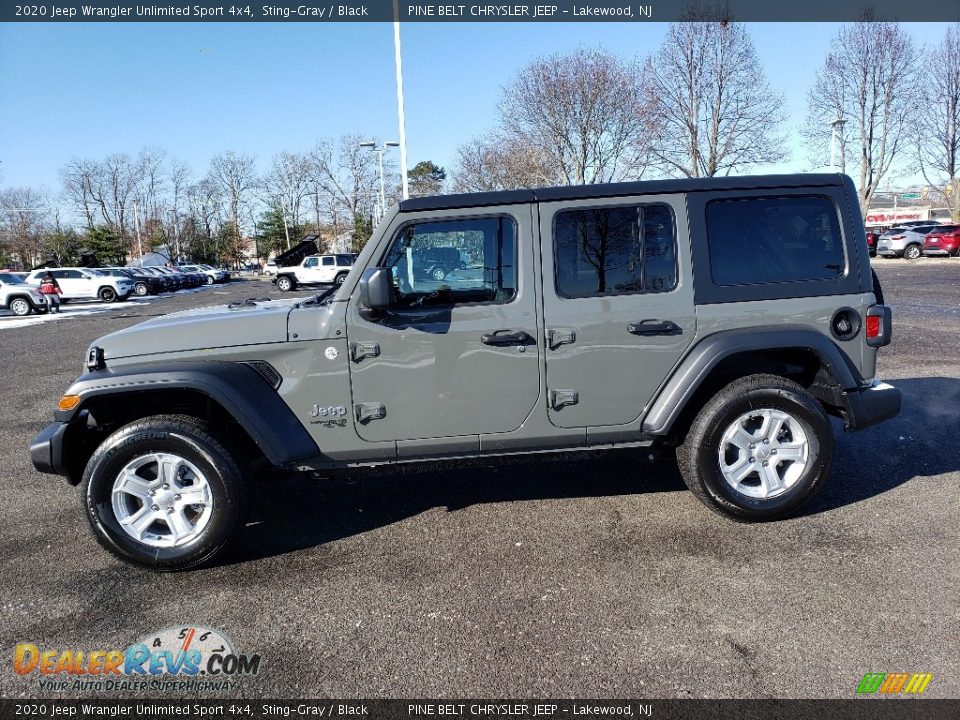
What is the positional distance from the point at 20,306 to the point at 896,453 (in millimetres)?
25508

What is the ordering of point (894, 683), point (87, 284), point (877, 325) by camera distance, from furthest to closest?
point (87, 284), point (877, 325), point (894, 683)

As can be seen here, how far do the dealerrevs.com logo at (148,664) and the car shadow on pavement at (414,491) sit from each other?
0.79m

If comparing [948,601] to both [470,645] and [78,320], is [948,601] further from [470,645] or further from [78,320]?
[78,320]

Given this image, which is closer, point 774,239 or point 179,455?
point 179,455

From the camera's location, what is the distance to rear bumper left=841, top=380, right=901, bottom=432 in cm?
392

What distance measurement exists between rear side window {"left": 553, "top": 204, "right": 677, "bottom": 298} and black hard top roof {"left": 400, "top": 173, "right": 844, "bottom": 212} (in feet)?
0.33

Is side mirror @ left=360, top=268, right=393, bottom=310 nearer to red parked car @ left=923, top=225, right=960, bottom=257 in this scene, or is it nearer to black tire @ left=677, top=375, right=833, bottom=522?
black tire @ left=677, top=375, right=833, bottom=522

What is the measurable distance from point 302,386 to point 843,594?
289cm

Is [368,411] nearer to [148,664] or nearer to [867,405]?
[148,664]

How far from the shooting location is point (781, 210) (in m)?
3.96

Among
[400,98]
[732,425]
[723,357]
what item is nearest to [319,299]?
[723,357]

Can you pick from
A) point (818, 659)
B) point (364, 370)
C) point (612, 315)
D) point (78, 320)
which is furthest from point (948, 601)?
point (78, 320)

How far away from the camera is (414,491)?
466 centimetres

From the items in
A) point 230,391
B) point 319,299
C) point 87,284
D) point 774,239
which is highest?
point 87,284
